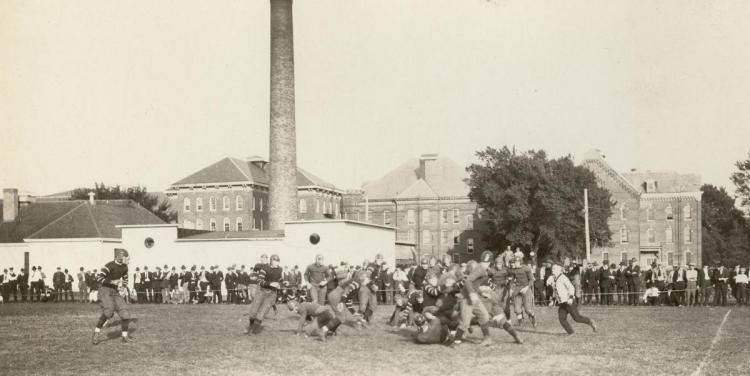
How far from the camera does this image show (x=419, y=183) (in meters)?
99.2

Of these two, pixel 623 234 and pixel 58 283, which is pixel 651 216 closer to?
pixel 623 234

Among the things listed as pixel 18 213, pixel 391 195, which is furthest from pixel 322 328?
pixel 391 195

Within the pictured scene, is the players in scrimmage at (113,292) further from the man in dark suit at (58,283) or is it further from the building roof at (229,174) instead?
the building roof at (229,174)

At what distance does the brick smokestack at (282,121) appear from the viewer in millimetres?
50188

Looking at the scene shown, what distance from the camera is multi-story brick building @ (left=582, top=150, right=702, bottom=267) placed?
92.9 metres

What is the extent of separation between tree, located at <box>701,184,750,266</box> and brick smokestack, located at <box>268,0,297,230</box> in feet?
234

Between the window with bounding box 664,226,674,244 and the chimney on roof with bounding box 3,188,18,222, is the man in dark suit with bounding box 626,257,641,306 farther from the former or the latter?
the window with bounding box 664,226,674,244

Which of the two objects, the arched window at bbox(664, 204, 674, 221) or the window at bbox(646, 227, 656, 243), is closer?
the arched window at bbox(664, 204, 674, 221)

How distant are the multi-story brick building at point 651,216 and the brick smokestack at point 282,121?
159 feet

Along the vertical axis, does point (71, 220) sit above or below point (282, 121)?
below

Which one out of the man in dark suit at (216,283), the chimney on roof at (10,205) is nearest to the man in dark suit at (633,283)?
the man in dark suit at (216,283)

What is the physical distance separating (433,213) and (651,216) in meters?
26.6

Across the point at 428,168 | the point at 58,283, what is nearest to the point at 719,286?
the point at 58,283

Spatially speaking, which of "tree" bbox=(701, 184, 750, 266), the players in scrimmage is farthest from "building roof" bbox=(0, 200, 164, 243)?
"tree" bbox=(701, 184, 750, 266)
